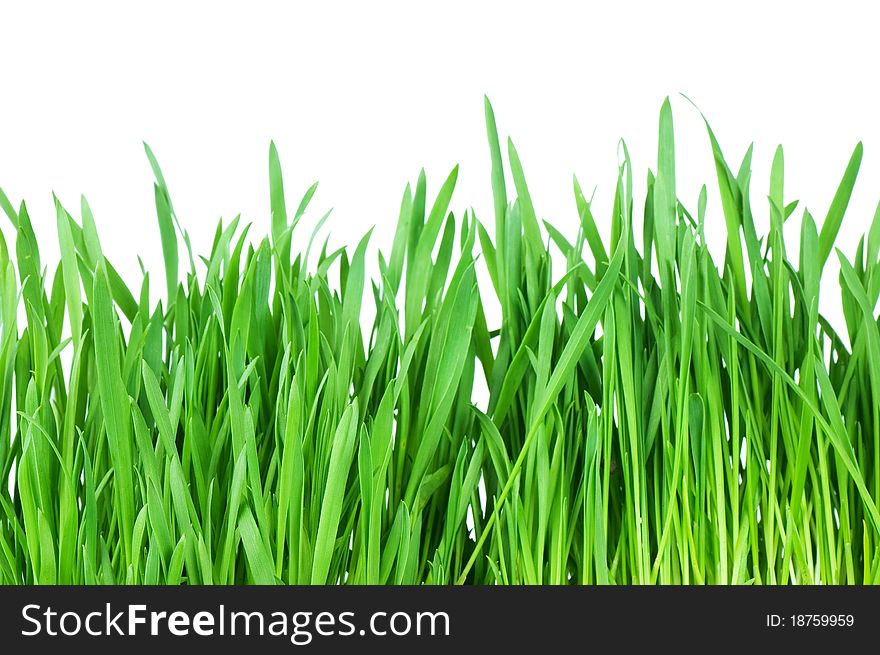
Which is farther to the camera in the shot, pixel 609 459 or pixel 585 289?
pixel 585 289

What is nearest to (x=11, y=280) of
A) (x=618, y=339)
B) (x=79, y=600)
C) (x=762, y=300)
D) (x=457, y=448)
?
(x=79, y=600)

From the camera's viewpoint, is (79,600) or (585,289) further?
(585,289)

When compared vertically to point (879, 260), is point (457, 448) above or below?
below

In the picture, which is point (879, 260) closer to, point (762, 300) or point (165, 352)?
point (762, 300)

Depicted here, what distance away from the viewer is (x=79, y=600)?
1.86ft

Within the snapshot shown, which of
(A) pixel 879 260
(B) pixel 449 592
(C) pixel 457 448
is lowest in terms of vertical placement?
(B) pixel 449 592

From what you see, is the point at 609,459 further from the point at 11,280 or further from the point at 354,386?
the point at 11,280

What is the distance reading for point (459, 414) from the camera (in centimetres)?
63

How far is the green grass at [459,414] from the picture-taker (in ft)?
1.89

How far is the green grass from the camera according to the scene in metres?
0.58


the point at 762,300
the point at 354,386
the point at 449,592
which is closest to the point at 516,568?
the point at 449,592

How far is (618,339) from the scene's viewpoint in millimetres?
603

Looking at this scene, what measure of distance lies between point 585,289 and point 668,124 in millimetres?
159

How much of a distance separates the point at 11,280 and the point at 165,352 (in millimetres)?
139
